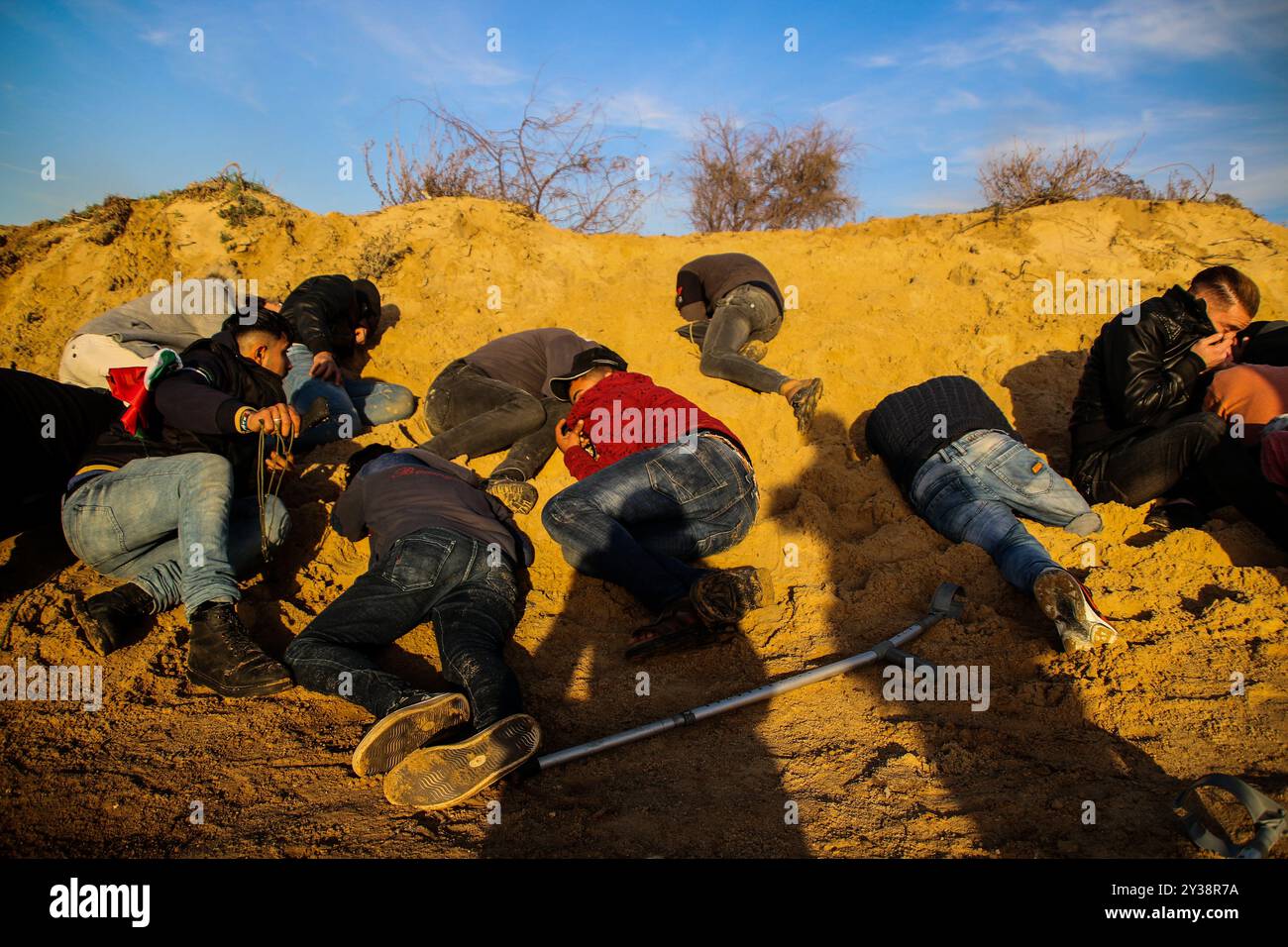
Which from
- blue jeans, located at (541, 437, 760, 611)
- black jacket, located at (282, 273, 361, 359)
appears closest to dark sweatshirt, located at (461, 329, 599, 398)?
black jacket, located at (282, 273, 361, 359)

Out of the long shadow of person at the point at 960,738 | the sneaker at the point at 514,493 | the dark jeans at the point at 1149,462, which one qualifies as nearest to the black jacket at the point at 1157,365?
the dark jeans at the point at 1149,462

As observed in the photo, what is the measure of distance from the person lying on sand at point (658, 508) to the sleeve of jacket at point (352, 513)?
87cm

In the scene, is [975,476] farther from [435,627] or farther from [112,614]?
[112,614]

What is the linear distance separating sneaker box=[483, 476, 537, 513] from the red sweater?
311 mm

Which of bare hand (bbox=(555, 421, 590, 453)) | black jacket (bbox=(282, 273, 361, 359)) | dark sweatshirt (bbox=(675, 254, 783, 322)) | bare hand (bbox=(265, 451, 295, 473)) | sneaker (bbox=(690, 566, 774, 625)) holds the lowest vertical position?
sneaker (bbox=(690, 566, 774, 625))

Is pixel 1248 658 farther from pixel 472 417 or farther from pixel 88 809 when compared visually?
pixel 472 417

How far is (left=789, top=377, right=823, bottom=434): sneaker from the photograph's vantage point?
4.79 m

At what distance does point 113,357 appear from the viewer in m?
4.61

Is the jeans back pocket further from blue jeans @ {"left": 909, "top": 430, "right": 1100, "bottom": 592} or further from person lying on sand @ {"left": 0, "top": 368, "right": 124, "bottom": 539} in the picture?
blue jeans @ {"left": 909, "top": 430, "right": 1100, "bottom": 592}

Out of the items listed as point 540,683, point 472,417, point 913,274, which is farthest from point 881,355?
point 540,683

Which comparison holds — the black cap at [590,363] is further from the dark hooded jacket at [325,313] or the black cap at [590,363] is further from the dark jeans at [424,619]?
the dark hooded jacket at [325,313]

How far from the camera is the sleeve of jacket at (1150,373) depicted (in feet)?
12.5

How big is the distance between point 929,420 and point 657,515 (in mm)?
1531
